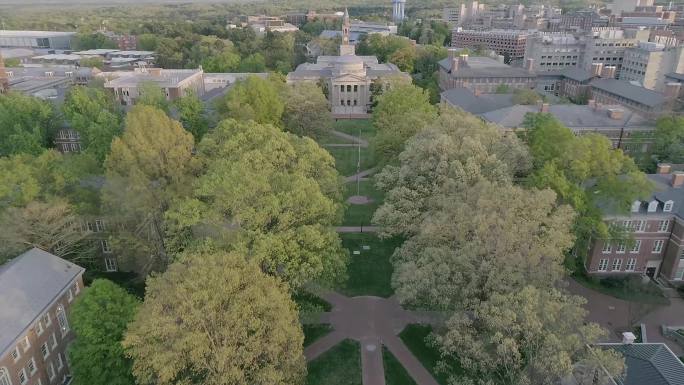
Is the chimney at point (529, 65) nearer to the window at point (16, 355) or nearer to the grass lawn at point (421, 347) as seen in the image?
the grass lawn at point (421, 347)

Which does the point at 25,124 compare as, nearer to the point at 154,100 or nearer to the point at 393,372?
the point at 154,100

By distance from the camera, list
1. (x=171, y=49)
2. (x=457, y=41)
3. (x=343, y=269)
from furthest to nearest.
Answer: (x=457, y=41), (x=171, y=49), (x=343, y=269)

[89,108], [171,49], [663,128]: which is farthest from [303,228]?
[171,49]

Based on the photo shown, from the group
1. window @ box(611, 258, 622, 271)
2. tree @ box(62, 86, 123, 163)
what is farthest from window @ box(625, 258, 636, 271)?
tree @ box(62, 86, 123, 163)

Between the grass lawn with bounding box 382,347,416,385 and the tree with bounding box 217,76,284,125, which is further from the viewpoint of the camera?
the tree with bounding box 217,76,284,125

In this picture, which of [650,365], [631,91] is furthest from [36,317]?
[631,91]

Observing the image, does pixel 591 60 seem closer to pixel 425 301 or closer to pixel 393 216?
pixel 393 216

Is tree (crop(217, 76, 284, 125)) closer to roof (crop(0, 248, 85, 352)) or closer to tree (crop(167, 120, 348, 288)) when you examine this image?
tree (crop(167, 120, 348, 288))

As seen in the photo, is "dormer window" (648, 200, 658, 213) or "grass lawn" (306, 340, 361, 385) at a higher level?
"dormer window" (648, 200, 658, 213)
